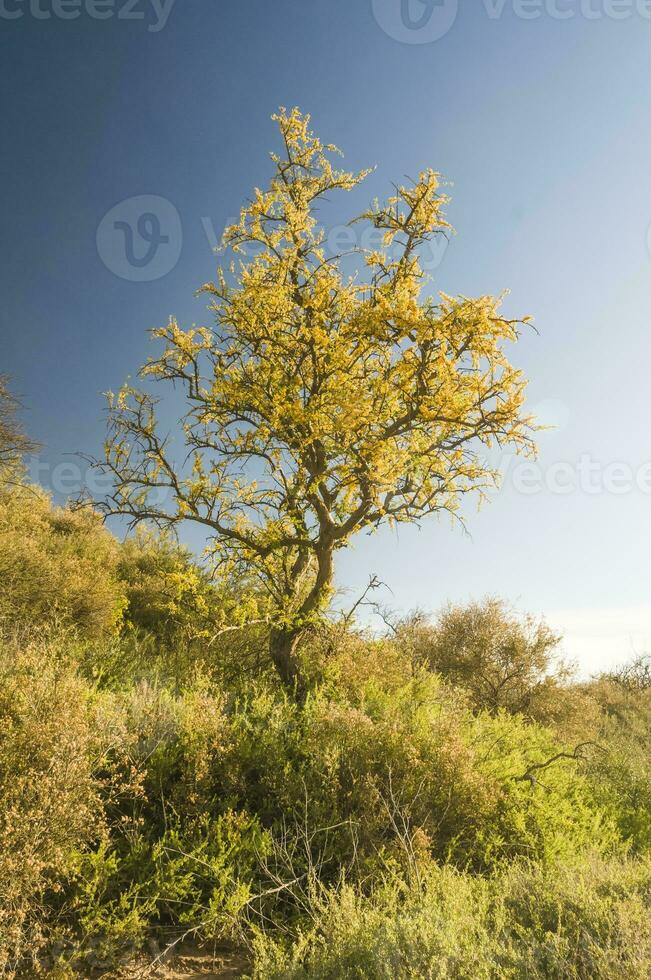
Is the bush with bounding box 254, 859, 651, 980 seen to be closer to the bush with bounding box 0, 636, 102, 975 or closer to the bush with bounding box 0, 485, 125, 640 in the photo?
the bush with bounding box 0, 636, 102, 975

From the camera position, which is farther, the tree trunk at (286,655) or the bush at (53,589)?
the bush at (53,589)

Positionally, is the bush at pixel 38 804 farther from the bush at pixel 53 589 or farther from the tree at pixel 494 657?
the tree at pixel 494 657

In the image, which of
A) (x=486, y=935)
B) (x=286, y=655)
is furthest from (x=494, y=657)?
(x=486, y=935)

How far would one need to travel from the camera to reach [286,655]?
8852 mm

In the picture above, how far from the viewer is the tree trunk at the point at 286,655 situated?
28.7 ft

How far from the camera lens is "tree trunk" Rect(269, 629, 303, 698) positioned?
8.75 m

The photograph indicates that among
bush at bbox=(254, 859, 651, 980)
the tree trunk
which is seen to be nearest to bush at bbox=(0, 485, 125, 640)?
the tree trunk

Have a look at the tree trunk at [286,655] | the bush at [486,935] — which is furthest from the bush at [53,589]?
the bush at [486,935]

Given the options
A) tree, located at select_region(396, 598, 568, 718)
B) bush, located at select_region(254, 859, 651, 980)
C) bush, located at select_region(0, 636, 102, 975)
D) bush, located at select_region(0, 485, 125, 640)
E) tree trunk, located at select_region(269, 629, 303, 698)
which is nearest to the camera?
bush, located at select_region(254, 859, 651, 980)

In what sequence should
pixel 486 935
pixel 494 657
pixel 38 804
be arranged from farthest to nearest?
pixel 494 657
pixel 38 804
pixel 486 935

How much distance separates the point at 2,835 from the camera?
373cm

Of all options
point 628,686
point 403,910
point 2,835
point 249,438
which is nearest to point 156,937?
point 2,835

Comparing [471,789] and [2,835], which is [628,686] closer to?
[471,789]

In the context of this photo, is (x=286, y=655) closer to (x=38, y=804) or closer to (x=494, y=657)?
(x=38, y=804)
